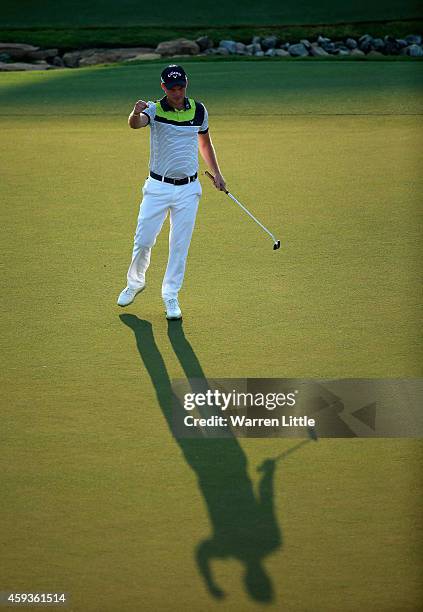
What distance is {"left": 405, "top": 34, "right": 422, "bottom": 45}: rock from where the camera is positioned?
2445 cm

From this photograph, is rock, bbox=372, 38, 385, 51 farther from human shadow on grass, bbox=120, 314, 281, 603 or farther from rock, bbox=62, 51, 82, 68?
human shadow on grass, bbox=120, 314, 281, 603

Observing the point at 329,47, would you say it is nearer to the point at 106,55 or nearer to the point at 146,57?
the point at 146,57

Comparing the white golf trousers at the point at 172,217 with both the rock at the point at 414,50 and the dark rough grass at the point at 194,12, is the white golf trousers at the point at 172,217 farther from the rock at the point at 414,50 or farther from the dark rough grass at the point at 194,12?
the dark rough grass at the point at 194,12

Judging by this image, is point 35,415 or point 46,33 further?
point 46,33

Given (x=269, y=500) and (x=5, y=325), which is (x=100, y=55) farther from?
(x=269, y=500)

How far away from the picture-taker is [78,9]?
27.4 meters

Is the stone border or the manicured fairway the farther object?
the stone border

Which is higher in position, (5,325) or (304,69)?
(304,69)

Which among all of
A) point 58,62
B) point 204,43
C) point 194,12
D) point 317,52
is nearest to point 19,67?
point 58,62

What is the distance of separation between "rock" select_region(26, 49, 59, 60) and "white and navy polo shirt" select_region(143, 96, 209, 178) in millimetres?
15839

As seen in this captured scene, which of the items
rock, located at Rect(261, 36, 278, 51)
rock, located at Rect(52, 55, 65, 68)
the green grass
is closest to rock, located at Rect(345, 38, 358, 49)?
the green grass

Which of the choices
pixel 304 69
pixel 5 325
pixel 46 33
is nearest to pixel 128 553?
pixel 5 325

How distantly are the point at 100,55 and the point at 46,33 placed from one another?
7.32ft

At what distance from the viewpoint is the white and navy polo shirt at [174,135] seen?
27.4 ft
